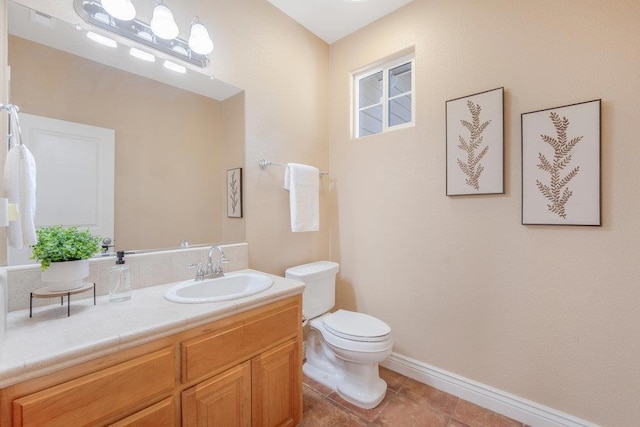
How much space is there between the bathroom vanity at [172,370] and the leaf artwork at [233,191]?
2.06 feet

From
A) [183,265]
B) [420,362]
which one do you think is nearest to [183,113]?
[183,265]

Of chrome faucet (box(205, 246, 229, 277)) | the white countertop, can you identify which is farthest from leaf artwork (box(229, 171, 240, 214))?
the white countertop

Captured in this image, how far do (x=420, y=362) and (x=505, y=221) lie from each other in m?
1.13

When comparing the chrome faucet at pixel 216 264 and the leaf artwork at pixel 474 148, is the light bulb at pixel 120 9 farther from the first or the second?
the leaf artwork at pixel 474 148

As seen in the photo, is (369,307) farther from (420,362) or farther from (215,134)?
(215,134)

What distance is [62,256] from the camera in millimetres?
1042

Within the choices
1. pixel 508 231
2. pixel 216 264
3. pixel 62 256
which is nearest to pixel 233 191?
pixel 216 264

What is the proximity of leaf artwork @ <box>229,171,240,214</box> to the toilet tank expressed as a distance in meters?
0.59

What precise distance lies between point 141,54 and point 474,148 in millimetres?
1933

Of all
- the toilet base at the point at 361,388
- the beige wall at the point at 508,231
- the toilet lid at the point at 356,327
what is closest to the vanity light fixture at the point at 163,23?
the beige wall at the point at 508,231

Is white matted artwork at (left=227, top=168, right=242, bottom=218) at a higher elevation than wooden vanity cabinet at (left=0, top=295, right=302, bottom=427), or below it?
higher

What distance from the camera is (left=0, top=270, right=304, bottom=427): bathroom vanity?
2.47 ft

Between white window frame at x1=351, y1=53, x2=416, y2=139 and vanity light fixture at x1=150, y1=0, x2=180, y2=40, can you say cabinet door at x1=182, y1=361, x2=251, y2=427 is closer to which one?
vanity light fixture at x1=150, y1=0, x2=180, y2=40

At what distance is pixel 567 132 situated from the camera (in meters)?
1.43
